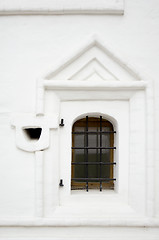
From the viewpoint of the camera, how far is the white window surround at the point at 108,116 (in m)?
2.59

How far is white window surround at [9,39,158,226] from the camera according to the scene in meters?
2.59

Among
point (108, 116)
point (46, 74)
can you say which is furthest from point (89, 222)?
point (46, 74)

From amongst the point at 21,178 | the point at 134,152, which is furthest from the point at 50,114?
the point at 134,152

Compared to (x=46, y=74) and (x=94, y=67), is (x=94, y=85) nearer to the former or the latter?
(x=94, y=67)

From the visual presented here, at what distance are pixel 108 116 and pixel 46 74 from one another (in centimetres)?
93

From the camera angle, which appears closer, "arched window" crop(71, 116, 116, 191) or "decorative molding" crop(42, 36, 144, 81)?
"decorative molding" crop(42, 36, 144, 81)

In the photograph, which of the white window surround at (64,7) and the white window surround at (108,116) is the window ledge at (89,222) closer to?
the white window surround at (108,116)

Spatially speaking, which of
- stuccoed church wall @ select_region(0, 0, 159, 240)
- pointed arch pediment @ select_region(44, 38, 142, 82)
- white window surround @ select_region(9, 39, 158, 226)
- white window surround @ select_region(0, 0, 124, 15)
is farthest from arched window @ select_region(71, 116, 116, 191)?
white window surround @ select_region(0, 0, 124, 15)

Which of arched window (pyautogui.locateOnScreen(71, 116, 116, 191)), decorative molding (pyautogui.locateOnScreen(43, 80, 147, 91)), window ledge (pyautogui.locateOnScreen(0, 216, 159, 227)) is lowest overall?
window ledge (pyautogui.locateOnScreen(0, 216, 159, 227))

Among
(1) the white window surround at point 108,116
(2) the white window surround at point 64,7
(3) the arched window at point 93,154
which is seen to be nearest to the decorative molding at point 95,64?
(1) the white window surround at point 108,116

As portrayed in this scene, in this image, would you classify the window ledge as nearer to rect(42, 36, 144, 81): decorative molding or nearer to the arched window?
the arched window

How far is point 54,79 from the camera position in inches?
105

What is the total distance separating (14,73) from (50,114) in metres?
0.68

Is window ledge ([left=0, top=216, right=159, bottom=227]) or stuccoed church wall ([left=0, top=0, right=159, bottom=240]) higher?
stuccoed church wall ([left=0, top=0, right=159, bottom=240])
